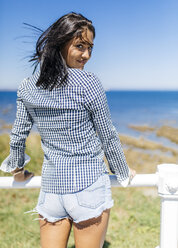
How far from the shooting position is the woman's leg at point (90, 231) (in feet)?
4.41

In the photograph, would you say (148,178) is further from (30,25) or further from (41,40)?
(30,25)

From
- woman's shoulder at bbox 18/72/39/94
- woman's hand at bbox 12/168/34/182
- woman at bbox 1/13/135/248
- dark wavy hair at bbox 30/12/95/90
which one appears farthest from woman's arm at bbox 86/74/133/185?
woman's hand at bbox 12/168/34/182

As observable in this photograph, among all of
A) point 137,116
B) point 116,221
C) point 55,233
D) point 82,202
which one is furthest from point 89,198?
point 137,116

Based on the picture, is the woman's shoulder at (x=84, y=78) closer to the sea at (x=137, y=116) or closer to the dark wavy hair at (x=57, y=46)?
the dark wavy hair at (x=57, y=46)

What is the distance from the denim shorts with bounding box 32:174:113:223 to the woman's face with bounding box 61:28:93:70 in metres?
0.56

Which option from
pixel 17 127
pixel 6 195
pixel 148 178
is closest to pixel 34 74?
pixel 17 127

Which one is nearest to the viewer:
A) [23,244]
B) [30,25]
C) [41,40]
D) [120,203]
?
[41,40]

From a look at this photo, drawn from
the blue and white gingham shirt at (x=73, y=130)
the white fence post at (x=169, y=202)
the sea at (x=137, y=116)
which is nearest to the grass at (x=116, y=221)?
the white fence post at (x=169, y=202)

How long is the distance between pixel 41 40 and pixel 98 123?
49 cm

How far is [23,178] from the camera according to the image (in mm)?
1599

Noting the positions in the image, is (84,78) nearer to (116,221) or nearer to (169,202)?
(169,202)

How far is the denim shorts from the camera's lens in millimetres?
1306

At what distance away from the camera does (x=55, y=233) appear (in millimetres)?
1425

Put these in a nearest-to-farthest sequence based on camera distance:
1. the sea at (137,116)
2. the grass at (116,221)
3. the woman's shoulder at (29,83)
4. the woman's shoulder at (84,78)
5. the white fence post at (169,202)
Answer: the woman's shoulder at (84,78), the woman's shoulder at (29,83), the white fence post at (169,202), the grass at (116,221), the sea at (137,116)
